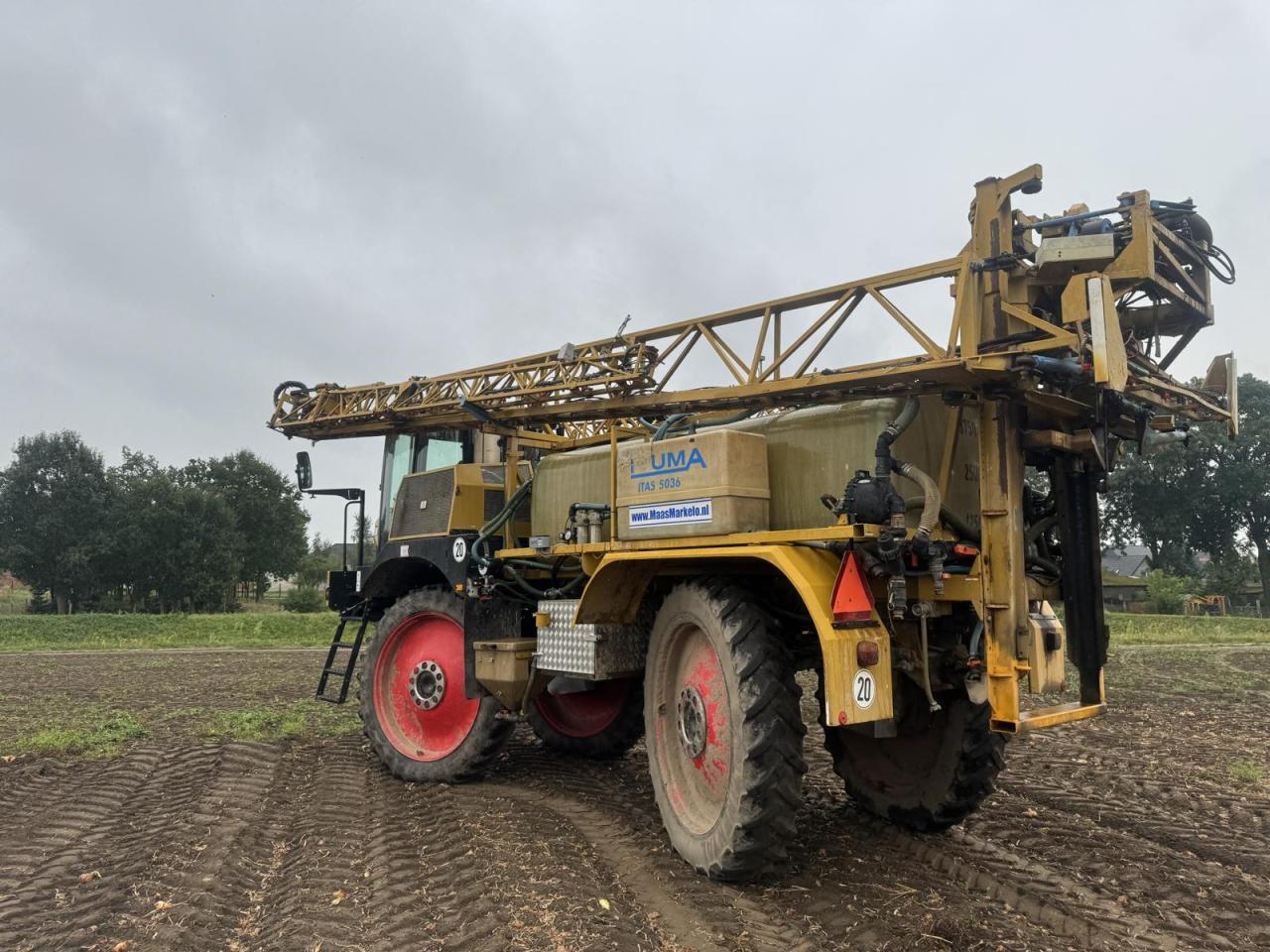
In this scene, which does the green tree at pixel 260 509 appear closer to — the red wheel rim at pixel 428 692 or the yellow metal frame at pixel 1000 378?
the red wheel rim at pixel 428 692

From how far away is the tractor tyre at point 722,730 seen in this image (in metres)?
4.26

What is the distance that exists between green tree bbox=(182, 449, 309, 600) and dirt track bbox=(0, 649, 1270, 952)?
4888 cm

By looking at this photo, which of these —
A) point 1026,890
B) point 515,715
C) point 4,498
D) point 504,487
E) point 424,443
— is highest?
point 4,498

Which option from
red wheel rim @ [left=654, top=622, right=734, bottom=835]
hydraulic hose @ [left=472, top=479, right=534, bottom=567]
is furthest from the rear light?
hydraulic hose @ [left=472, top=479, right=534, bottom=567]

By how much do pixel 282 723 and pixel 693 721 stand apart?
19.7 feet

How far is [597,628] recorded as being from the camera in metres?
5.61

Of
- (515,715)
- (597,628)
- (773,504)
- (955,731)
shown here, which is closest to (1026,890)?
(955,731)

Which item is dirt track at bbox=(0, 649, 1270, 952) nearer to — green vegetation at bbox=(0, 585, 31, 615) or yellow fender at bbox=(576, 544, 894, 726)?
yellow fender at bbox=(576, 544, 894, 726)

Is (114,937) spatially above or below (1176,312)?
below

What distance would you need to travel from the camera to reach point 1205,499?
5281 cm

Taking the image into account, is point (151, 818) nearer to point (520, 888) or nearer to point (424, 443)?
point (520, 888)

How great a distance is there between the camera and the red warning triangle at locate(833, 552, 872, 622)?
4.15 m

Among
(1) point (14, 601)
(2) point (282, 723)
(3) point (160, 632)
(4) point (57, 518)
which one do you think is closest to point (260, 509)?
(4) point (57, 518)

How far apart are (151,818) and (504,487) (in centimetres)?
340
